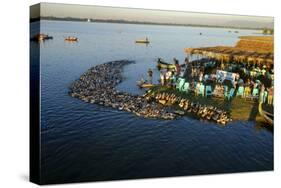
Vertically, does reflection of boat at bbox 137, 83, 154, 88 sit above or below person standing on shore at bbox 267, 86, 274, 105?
above

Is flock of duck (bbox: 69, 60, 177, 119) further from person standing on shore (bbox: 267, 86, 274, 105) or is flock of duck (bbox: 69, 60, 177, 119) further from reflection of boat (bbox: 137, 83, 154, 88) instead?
person standing on shore (bbox: 267, 86, 274, 105)

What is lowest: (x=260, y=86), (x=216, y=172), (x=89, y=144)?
(x=216, y=172)

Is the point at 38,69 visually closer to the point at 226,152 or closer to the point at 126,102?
the point at 126,102

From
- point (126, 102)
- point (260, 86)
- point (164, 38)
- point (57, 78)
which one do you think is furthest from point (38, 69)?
point (260, 86)

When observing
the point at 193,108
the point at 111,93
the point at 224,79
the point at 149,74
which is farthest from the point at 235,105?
the point at 111,93

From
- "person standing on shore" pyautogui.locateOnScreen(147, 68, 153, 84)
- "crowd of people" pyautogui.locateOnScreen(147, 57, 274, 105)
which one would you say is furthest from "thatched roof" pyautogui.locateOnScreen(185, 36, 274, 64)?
"person standing on shore" pyautogui.locateOnScreen(147, 68, 153, 84)

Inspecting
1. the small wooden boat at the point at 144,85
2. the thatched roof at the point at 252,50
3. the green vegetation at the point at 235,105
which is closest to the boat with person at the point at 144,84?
the small wooden boat at the point at 144,85

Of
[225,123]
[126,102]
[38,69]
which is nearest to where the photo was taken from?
[38,69]
